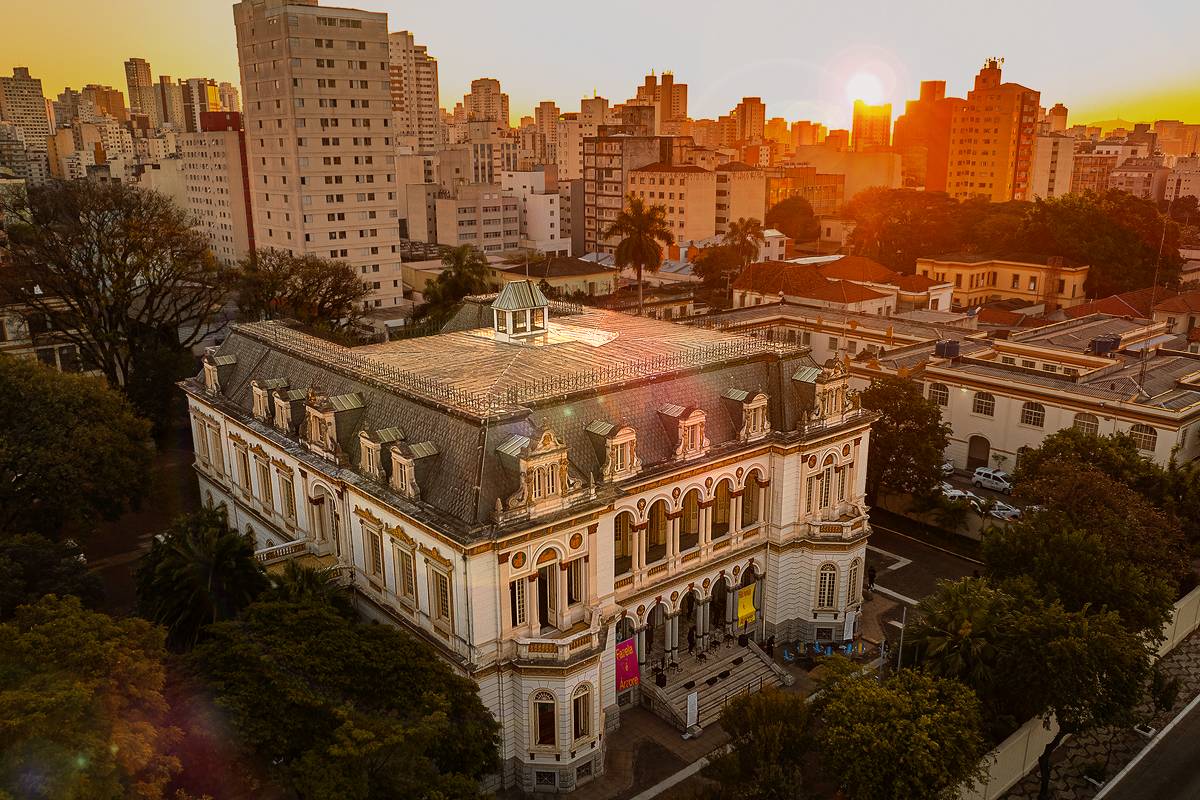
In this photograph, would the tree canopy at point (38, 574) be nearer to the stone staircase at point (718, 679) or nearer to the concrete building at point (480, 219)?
the stone staircase at point (718, 679)

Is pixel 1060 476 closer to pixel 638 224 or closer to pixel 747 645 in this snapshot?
pixel 747 645

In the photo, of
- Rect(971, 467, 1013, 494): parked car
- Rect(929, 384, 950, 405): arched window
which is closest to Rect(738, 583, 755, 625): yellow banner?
Rect(971, 467, 1013, 494): parked car

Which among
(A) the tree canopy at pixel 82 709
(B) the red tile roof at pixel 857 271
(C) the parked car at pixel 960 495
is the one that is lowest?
(C) the parked car at pixel 960 495

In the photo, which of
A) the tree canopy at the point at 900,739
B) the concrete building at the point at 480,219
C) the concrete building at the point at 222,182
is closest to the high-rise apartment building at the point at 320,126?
the concrete building at the point at 222,182

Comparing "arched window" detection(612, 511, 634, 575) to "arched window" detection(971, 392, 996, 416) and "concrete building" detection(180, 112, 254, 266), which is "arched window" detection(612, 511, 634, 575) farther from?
"concrete building" detection(180, 112, 254, 266)

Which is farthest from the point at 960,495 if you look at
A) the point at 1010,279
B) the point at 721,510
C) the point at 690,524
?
the point at 1010,279
